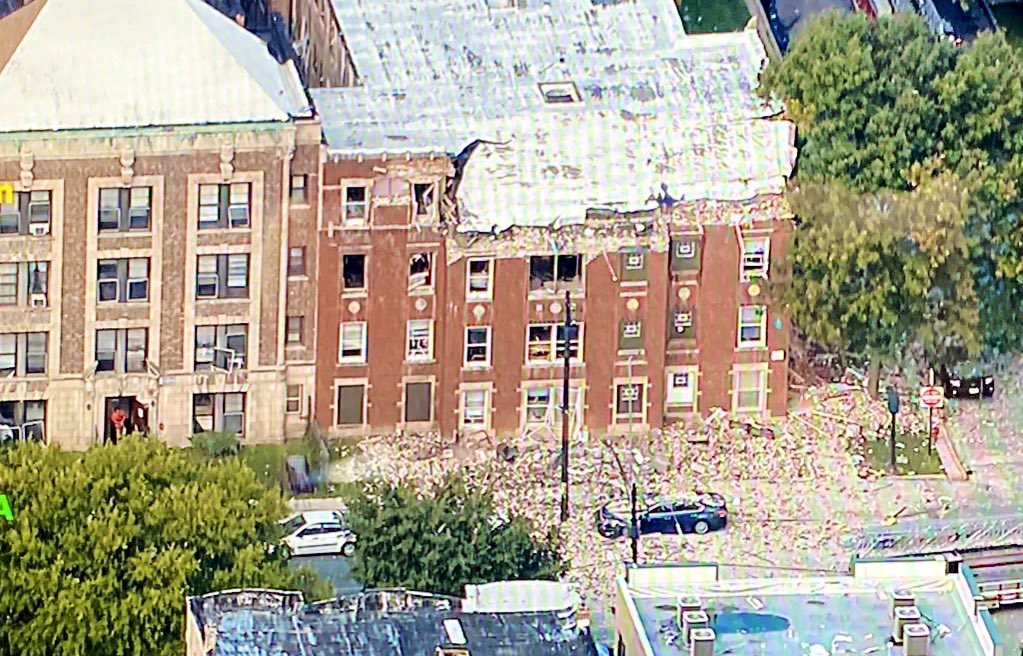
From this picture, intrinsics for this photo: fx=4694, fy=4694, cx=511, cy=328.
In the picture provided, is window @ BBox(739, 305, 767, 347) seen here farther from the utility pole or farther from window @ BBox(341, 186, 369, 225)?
window @ BBox(341, 186, 369, 225)

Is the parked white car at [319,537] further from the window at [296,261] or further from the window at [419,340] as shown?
the window at [296,261]

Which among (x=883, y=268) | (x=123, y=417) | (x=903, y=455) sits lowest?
(x=903, y=455)

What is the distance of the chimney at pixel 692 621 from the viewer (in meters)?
120

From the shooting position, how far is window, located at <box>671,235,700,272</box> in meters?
151

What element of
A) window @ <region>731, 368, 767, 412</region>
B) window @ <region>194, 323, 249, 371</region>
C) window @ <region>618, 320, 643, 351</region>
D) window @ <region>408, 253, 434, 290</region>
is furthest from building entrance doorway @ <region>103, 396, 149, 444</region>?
window @ <region>731, 368, 767, 412</region>

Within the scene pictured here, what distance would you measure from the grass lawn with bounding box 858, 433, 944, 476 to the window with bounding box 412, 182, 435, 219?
16059 mm

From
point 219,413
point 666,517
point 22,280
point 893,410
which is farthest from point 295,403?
point 893,410

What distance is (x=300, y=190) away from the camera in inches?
5861

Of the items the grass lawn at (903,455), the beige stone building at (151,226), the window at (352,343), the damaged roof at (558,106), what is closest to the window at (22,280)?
the beige stone building at (151,226)

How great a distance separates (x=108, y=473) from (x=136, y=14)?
21099 millimetres

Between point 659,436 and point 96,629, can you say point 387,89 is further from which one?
point 96,629

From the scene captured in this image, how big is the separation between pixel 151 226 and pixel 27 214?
3.95 metres

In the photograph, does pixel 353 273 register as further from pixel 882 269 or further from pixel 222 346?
pixel 882 269

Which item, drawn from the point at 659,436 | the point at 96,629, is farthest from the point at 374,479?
the point at 96,629
